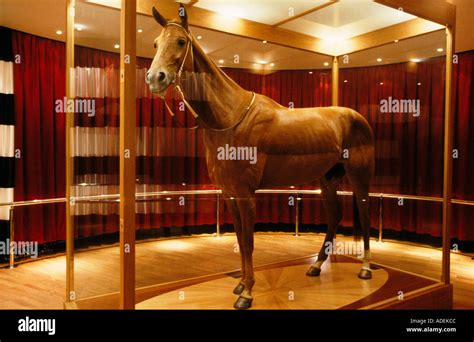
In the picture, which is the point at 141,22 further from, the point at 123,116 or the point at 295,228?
the point at 295,228

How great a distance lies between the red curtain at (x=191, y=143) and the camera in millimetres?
2154

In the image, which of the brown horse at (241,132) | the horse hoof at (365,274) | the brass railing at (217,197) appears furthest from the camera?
the horse hoof at (365,274)

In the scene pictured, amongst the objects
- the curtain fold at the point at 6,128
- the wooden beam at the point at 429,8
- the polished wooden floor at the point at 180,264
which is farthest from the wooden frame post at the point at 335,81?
the curtain fold at the point at 6,128

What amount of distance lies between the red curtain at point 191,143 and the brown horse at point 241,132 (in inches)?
9.0

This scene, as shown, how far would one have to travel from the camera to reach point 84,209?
220 cm

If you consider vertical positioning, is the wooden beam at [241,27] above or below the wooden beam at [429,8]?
below

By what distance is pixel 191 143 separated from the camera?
7.58 ft

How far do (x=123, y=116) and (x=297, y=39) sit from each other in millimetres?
1795

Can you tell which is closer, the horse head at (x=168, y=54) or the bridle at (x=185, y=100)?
the horse head at (x=168, y=54)

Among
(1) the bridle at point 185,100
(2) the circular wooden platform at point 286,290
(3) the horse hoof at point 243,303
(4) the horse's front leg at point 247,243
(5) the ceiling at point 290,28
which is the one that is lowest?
(2) the circular wooden platform at point 286,290

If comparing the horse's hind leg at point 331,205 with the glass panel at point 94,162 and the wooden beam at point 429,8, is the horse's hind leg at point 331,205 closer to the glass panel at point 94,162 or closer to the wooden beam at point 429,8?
the wooden beam at point 429,8

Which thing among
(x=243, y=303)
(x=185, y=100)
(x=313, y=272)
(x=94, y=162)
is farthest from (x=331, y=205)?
(x=94, y=162)

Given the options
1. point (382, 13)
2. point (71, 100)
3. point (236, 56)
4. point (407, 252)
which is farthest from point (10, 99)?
point (407, 252)
